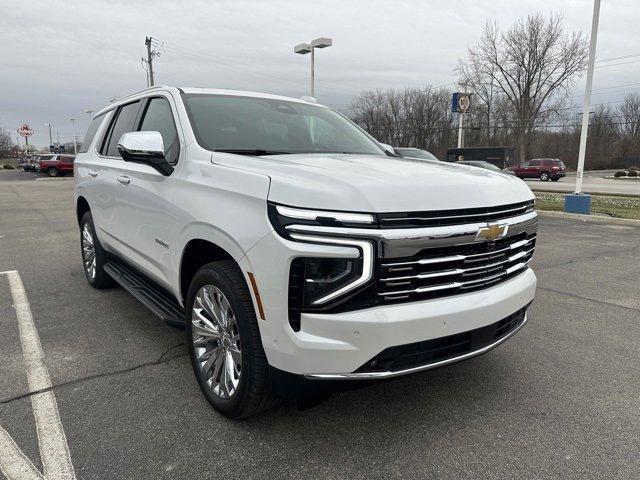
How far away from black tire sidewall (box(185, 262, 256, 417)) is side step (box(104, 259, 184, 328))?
471mm

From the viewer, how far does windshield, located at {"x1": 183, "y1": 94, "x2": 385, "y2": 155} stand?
3352 mm

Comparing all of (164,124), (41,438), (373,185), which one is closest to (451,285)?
(373,185)

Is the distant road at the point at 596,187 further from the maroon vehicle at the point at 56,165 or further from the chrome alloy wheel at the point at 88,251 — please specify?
the maroon vehicle at the point at 56,165

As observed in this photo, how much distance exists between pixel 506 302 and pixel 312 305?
1.17 m

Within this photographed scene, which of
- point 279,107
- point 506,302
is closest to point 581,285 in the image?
point 506,302

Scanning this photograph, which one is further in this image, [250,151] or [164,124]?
[164,124]

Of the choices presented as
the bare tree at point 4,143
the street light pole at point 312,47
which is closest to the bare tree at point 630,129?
the street light pole at point 312,47

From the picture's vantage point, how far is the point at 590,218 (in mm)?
12062

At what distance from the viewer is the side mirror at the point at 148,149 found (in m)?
3.12

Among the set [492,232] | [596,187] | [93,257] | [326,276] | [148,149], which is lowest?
[596,187]

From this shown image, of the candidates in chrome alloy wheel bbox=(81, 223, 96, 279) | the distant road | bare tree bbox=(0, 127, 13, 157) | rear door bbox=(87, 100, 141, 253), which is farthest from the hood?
bare tree bbox=(0, 127, 13, 157)

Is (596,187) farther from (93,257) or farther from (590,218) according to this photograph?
(93,257)

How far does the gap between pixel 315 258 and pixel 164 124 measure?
2.11 metres

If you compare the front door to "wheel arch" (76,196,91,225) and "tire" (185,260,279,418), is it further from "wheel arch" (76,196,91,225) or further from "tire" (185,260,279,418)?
"wheel arch" (76,196,91,225)
